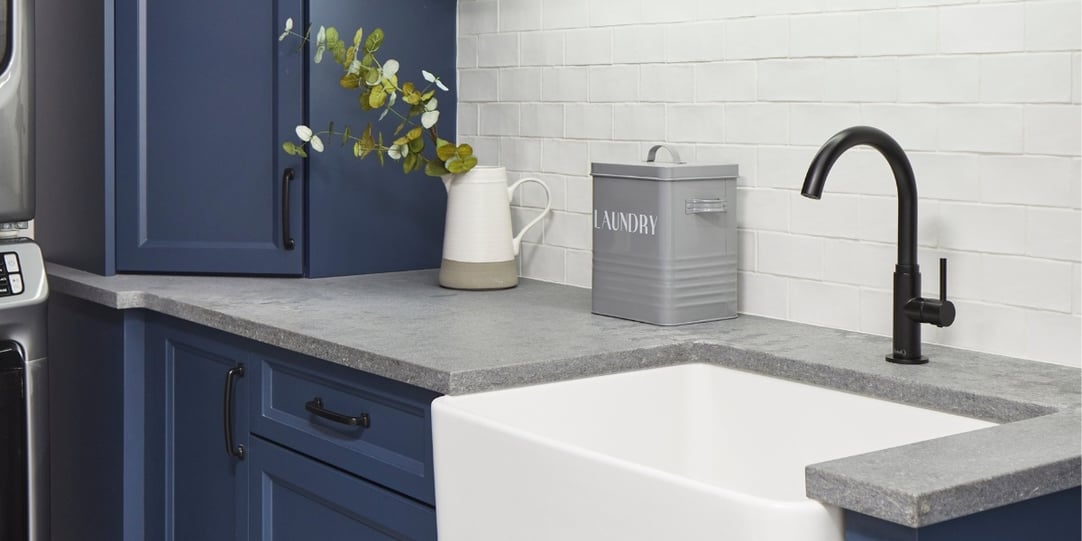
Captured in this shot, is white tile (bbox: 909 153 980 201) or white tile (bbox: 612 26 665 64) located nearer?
white tile (bbox: 909 153 980 201)

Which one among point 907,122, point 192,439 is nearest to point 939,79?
point 907,122

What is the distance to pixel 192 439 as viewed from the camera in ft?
7.86

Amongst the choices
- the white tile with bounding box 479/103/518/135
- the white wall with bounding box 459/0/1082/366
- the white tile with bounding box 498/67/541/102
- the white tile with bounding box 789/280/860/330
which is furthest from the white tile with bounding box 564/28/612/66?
the white tile with bounding box 789/280/860/330

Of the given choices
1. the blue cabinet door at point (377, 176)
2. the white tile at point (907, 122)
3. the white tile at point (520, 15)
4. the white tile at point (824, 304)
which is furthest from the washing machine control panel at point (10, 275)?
the white tile at point (907, 122)

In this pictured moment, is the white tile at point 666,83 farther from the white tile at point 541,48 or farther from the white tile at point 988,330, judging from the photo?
the white tile at point 988,330

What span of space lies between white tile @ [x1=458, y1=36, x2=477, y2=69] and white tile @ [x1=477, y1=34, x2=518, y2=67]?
0.02 meters

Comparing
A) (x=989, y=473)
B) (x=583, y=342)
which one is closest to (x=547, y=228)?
(x=583, y=342)

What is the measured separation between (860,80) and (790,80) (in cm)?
15

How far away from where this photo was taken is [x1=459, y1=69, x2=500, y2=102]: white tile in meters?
2.80

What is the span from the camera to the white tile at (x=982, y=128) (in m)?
1.78

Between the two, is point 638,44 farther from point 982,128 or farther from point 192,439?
point 192,439

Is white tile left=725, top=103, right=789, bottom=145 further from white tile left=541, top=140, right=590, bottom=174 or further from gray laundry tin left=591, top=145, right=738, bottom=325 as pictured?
white tile left=541, top=140, right=590, bottom=174

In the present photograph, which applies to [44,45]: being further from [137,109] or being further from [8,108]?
[8,108]

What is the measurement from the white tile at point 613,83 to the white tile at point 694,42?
0.11 metres
